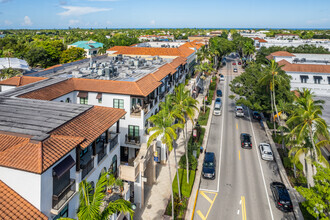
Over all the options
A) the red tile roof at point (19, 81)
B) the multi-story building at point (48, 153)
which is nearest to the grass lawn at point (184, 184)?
the multi-story building at point (48, 153)

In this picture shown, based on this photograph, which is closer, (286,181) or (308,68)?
(286,181)

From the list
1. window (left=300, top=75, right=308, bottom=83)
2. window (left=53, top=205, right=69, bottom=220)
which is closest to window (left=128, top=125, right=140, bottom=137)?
window (left=53, top=205, right=69, bottom=220)

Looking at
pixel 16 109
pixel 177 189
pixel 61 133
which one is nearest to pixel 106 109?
pixel 61 133

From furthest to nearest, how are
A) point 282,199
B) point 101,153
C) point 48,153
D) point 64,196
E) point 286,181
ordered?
1. point 286,181
2. point 282,199
3. point 101,153
4. point 64,196
5. point 48,153

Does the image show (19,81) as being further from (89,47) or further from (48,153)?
(89,47)

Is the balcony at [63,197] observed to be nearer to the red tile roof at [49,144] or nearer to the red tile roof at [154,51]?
the red tile roof at [49,144]

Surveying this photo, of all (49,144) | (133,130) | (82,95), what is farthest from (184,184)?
(49,144)
